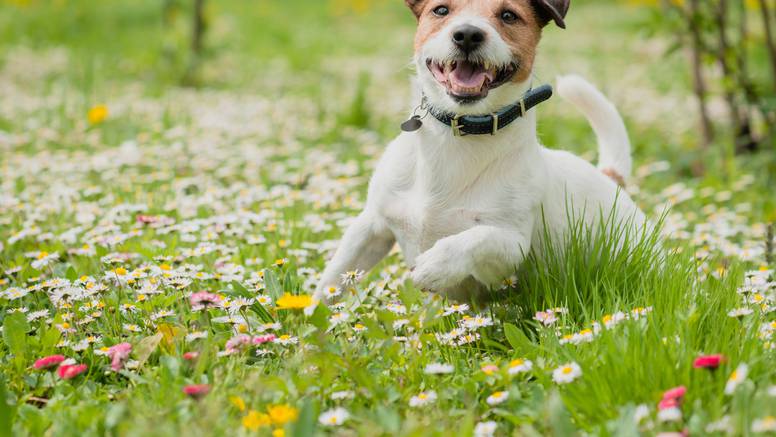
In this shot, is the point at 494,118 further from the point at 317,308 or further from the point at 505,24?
the point at 317,308

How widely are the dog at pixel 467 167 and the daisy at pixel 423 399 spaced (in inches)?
21.2

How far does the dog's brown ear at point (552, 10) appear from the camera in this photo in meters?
3.00

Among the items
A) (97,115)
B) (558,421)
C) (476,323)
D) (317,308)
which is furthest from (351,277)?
(97,115)

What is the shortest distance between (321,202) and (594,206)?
1609mm

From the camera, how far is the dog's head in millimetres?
2818

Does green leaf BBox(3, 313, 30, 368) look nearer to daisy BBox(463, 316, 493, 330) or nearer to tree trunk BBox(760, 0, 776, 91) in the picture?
daisy BBox(463, 316, 493, 330)

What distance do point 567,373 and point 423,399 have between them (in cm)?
39

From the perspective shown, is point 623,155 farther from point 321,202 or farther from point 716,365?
point 716,365

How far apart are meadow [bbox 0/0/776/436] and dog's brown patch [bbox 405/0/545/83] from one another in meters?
0.40

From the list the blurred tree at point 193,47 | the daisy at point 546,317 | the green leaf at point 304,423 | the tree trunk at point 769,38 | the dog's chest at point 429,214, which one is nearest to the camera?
the green leaf at point 304,423

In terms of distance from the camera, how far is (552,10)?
Result: 2994mm

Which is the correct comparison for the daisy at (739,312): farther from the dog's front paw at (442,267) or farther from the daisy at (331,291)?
the daisy at (331,291)

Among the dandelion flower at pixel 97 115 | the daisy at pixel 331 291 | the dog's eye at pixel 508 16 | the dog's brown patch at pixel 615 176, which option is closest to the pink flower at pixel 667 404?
the daisy at pixel 331 291

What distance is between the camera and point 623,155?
12.8 feet
